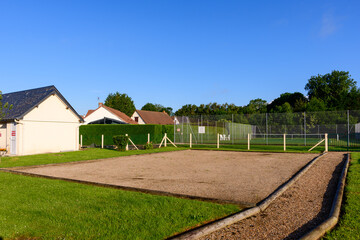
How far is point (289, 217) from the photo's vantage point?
4.64m

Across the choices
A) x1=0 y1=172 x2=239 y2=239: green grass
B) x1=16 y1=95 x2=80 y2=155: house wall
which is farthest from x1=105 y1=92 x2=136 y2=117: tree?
x1=0 y1=172 x2=239 y2=239: green grass

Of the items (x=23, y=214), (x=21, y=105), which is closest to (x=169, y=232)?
(x=23, y=214)

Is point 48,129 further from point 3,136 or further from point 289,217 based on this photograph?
point 289,217

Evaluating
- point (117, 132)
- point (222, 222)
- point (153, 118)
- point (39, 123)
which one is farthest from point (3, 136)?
point (153, 118)

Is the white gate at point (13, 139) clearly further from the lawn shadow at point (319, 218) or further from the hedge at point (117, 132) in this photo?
the lawn shadow at point (319, 218)

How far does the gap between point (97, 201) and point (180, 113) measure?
77.0m

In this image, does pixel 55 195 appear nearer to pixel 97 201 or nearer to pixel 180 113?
pixel 97 201

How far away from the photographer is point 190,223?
165 inches

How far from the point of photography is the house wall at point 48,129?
18.0m

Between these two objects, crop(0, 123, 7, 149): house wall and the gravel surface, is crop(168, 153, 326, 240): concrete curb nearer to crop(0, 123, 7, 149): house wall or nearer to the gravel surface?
the gravel surface

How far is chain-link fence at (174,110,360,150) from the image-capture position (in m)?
23.8

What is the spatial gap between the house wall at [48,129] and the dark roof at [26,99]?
318mm

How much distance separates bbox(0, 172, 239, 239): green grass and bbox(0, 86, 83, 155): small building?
12874 mm

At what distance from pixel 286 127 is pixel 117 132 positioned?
18.1m
